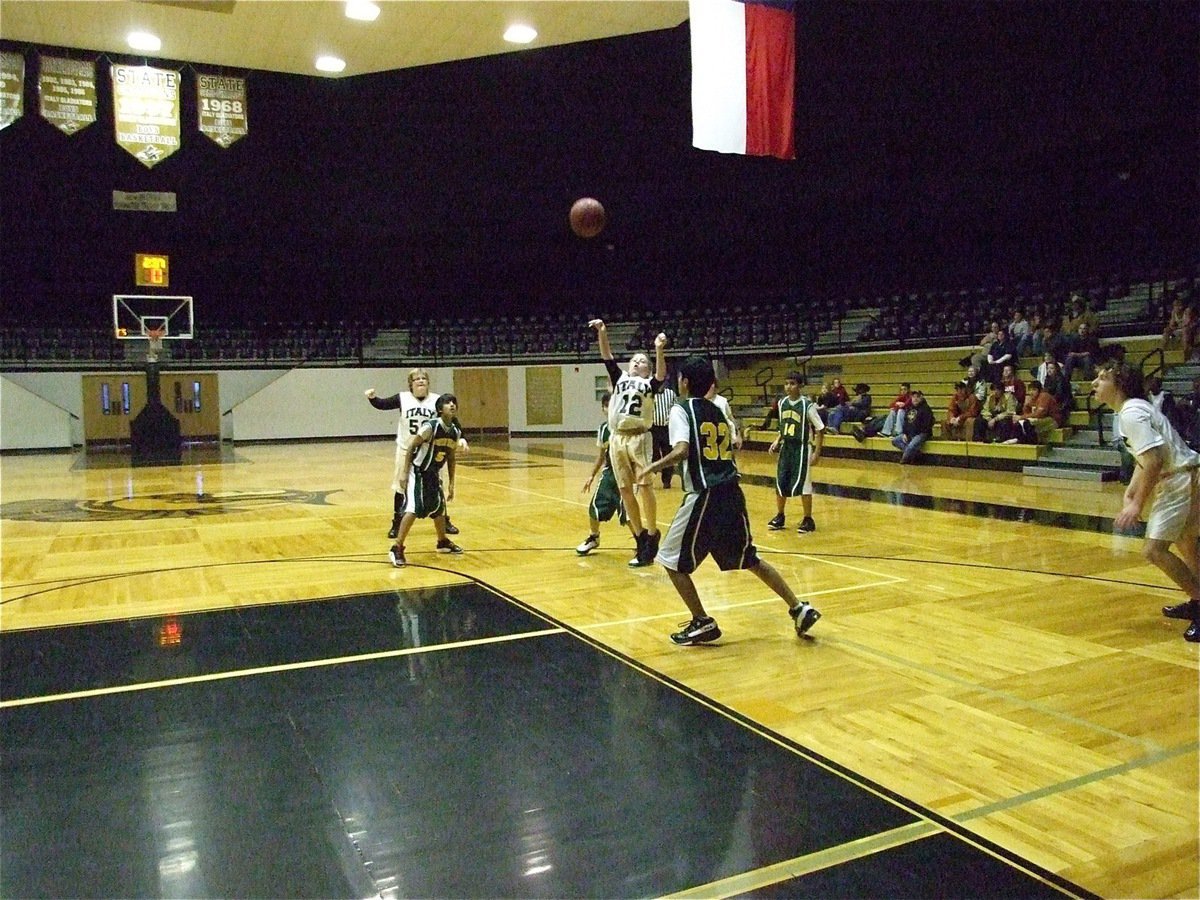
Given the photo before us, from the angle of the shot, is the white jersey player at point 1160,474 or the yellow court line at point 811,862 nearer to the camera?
the yellow court line at point 811,862

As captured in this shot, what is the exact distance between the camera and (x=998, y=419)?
14.2 metres

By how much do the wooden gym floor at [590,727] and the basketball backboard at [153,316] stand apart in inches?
528

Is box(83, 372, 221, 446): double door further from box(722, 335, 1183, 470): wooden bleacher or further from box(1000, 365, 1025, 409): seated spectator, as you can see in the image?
box(1000, 365, 1025, 409): seated spectator

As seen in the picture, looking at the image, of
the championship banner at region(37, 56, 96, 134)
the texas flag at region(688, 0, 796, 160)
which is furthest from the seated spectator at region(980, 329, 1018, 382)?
the championship banner at region(37, 56, 96, 134)

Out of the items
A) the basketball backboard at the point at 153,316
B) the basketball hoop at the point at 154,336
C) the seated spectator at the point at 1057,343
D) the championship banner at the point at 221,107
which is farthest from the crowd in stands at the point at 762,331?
the championship banner at the point at 221,107

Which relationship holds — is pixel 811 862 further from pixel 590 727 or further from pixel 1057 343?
pixel 1057 343

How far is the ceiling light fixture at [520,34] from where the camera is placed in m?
14.6

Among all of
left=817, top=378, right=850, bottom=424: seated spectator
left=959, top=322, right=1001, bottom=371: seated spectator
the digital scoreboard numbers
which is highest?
the digital scoreboard numbers

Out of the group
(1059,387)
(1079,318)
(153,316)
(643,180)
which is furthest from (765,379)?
(153,316)

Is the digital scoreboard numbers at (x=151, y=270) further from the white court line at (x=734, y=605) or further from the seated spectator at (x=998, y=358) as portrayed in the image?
the white court line at (x=734, y=605)

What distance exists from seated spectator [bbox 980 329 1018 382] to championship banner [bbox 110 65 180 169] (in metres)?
13.3

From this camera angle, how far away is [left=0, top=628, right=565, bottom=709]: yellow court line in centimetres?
408

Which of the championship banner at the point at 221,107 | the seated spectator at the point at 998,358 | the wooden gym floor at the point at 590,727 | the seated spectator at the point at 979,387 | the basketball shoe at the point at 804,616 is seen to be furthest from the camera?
the seated spectator at the point at 998,358

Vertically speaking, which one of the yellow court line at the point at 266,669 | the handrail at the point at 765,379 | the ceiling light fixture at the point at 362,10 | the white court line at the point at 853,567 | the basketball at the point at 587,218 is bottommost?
the yellow court line at the point at 266,669
